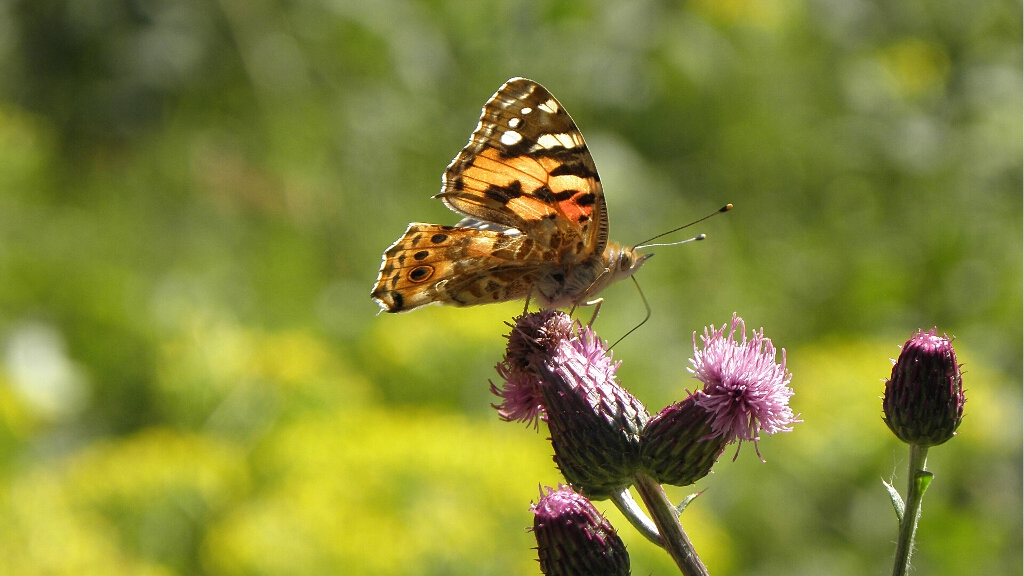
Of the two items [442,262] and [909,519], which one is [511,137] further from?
[909,519]

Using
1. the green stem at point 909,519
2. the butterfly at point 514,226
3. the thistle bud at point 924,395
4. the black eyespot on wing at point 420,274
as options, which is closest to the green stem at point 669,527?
the green stem at point 909,519

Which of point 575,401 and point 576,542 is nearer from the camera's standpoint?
point 576,542

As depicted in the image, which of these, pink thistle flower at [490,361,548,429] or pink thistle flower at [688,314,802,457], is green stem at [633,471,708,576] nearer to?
pink thistle flower at [688,314,802,457]

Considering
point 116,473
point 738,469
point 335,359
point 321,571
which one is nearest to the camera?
point 321,571

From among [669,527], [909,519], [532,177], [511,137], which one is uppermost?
[511,137]

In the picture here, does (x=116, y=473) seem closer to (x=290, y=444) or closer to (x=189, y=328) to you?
(x=290, y=444)

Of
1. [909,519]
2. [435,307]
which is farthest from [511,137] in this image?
[435,307]

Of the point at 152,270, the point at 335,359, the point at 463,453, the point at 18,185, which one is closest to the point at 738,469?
the point at 463,453
